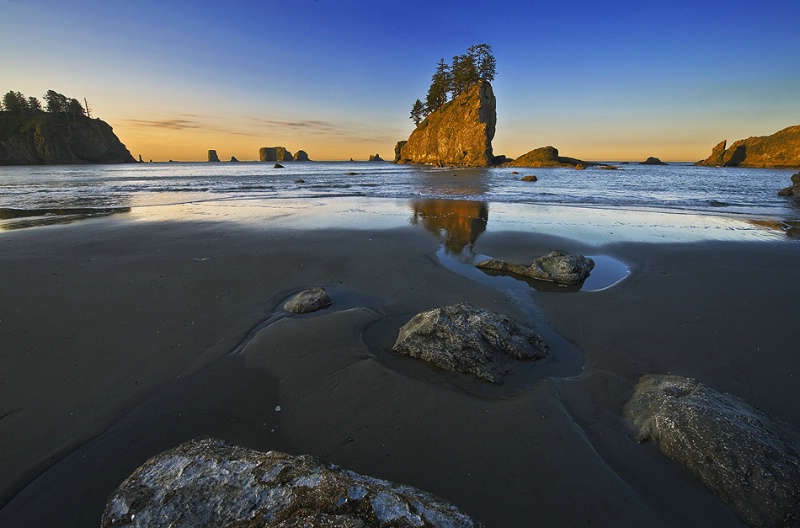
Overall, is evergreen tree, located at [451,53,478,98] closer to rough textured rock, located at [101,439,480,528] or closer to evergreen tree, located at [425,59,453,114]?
evergreen tree, located at [425,59,453,114]

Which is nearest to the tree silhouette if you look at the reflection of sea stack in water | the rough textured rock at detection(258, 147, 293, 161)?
the reflection of sea stack in water

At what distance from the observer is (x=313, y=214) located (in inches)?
613

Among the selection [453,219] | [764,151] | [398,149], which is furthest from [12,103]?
[764,151]

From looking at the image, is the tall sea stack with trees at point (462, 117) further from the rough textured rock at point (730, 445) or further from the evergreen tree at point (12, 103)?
the evergreen tree at point (12, 103)

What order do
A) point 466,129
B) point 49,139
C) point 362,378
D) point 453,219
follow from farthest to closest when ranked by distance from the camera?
point 49,139 → point 466,129 → point 453,219 → point 362,378

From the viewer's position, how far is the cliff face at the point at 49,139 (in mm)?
84562

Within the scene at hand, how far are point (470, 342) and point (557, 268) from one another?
401 cm

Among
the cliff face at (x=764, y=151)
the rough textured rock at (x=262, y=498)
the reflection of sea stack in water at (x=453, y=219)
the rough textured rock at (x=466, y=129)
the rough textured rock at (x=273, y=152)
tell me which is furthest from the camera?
the rough textured rock at (x=273, y=152)

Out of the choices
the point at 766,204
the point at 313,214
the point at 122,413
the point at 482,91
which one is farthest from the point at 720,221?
the point at 482,91

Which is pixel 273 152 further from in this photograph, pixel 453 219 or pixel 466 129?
pixel 453 219

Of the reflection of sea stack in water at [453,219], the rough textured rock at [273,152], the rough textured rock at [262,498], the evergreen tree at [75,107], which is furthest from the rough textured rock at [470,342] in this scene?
the rough textured rock at [273,152]

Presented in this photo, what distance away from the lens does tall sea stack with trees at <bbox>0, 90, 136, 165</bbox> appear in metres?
84.9

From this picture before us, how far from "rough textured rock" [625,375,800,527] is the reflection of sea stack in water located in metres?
6.70

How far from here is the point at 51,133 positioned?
87.6 m
